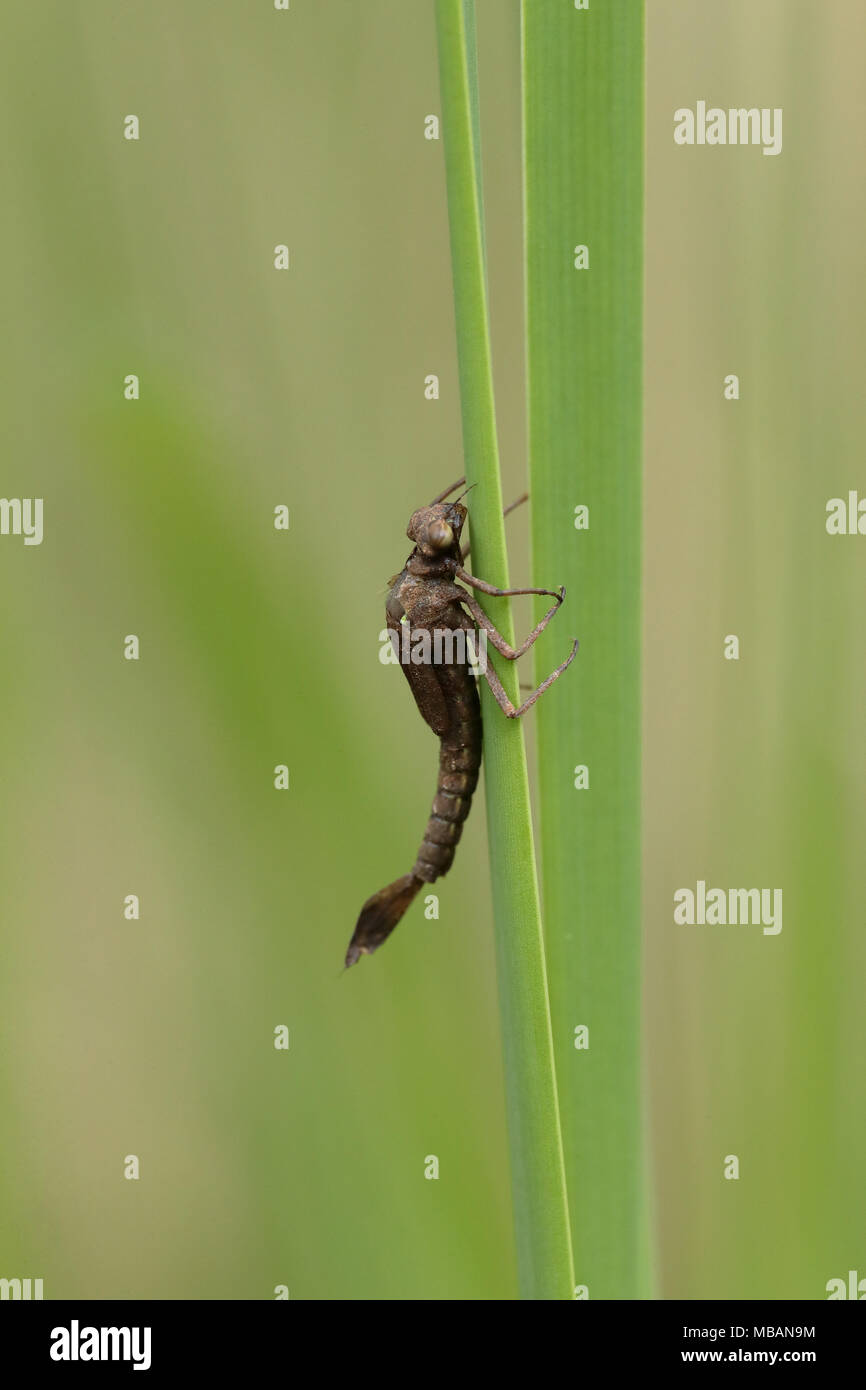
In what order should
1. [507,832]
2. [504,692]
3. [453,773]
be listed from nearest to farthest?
[507,832], [504,692], [453,773]

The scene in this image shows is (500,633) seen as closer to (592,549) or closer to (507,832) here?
(592,549)

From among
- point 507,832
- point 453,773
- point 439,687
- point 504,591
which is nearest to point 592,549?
point 504,591

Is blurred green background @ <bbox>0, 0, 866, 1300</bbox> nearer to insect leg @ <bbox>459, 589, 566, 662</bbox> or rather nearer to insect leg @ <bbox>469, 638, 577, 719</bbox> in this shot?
insect leg @ <bbox>459, 589, 566, 662</bbox>

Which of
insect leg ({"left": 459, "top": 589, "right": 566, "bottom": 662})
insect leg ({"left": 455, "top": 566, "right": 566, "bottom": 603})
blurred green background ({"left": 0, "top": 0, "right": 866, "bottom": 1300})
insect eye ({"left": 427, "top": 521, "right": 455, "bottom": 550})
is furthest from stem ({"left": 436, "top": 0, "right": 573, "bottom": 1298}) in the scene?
blurred green background ({"left": 0, "top": 0, "right": 866, "bottom": 1300})

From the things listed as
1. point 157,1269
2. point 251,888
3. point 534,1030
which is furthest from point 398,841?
point 157,1269

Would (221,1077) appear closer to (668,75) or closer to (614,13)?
(614,13)

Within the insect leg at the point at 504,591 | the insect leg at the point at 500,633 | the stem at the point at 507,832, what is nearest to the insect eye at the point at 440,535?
the insect leg at the point at 500,633
